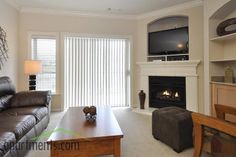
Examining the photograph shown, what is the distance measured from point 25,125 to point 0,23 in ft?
8.06

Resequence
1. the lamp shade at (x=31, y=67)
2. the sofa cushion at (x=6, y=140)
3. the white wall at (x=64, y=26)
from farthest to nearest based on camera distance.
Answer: the white wall at (x=64, y=26), the lamp shade at (x=31, y=67), the sofa cushion at (x=6, y=140)

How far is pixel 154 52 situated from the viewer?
476 centimetres

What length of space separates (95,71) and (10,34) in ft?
7.24

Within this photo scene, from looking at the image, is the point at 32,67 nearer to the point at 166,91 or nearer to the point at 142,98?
the point at 142,98

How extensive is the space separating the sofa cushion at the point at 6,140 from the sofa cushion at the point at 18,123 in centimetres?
9

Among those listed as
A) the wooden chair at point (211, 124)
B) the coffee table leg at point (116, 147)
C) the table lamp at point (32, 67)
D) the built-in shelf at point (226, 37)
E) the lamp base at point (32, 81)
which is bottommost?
the coffee table leg at point (116, 147)

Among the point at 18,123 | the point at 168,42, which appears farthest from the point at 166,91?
the point at 18,123

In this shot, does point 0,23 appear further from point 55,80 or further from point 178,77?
point 178,77

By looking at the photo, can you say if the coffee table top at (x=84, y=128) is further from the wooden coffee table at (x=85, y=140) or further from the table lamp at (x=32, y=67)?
the table lamp at (x=32, y=67)

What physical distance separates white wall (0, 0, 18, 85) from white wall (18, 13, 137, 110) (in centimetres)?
19

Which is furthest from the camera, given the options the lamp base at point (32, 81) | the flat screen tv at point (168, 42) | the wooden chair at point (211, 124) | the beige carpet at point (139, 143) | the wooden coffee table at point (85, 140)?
the flat screen tv at point (168, 42)

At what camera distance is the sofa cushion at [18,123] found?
199cm

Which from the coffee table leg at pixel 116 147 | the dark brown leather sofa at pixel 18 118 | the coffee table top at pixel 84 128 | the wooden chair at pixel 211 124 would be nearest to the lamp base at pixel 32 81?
the dark brown leather sofa at pixel 18 118

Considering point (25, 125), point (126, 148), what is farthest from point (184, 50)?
point (25, 125)
